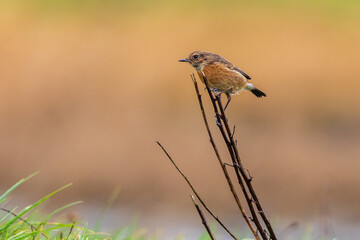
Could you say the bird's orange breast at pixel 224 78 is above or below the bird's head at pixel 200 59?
below

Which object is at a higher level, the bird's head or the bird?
the bird's head

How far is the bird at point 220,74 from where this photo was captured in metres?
3.06

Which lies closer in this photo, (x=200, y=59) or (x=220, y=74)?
(x=220, y=74)

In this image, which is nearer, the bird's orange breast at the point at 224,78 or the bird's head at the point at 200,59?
the bird's orange breast at the point at 224,78

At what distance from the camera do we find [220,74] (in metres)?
3.07

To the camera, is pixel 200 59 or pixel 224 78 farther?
pixel 200 59

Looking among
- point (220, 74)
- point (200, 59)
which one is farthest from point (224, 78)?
point (200, 59)

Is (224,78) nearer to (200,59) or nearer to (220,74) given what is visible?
(220,74)

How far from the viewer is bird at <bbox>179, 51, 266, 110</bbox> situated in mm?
3057

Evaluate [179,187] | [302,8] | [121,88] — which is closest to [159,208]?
[179,187]

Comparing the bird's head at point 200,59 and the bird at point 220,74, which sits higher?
the bird's head at point 200,59

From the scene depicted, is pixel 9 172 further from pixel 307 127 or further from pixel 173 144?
pixel 307 127

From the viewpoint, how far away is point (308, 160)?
9.98 metres

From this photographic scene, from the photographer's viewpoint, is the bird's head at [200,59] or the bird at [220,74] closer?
the bird at [220,74]
